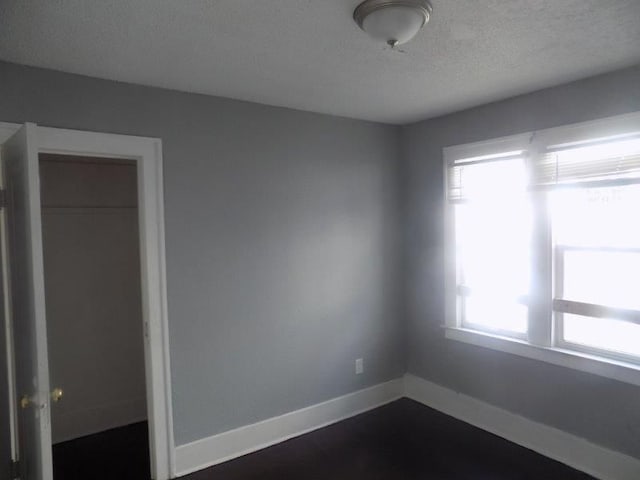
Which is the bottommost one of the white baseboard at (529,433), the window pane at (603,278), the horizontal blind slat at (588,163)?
the white baseboard at (529,433)

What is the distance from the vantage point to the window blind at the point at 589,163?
241 centimetres

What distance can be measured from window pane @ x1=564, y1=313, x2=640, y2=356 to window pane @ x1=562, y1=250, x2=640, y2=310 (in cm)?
13

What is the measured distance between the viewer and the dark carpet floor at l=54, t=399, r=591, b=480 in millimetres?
2662

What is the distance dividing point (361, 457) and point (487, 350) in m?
1.26

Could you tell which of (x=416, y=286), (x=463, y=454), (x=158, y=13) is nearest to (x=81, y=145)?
(x=158, y=13)

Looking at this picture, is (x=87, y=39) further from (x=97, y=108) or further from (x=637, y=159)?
(x=637, y=159)

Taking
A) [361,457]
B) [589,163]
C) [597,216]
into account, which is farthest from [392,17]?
[361,457]

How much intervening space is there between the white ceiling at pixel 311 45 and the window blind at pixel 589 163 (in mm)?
439

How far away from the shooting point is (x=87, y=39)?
6.20ft

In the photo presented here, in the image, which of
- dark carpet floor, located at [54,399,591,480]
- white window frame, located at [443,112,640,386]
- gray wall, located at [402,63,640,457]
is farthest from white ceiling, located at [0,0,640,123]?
dark carpet floor, located at [54,399,591,480]

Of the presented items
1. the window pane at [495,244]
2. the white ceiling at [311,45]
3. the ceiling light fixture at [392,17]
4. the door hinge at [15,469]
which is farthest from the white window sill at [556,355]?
the door hinge at [15,469]

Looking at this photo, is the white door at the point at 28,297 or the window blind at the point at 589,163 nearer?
the white door at the point at 28,297

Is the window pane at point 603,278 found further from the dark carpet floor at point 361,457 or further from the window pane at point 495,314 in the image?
the dark carpet floor at point 361,457

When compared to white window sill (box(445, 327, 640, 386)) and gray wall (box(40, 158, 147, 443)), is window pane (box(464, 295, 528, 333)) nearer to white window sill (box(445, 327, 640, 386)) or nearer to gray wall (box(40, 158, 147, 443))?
white window sill (box(445, 327, 640, 386))
